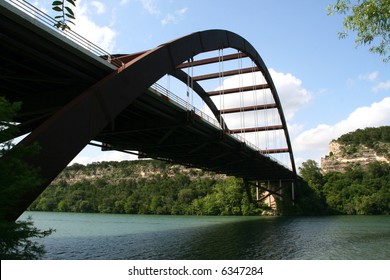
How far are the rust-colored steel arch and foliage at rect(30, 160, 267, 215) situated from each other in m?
56.6

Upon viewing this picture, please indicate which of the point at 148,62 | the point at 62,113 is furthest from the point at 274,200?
the point at 62,113

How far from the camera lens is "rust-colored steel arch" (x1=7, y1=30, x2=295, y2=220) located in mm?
11750

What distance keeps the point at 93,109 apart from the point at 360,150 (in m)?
109

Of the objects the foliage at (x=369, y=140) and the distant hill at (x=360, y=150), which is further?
the foliage at (x=369, y=140)

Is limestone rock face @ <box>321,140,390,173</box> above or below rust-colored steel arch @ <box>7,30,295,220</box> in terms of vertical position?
above

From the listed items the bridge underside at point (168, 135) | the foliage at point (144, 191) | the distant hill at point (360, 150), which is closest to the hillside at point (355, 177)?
the distant hill at point (360, 150)

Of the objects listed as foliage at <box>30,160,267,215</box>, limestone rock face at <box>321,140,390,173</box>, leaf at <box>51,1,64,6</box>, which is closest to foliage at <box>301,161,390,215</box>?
limestone rock face at <box>321,140,390,173</box>

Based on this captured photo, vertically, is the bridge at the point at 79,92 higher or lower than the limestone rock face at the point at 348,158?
lower

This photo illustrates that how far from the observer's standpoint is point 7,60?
1316cm

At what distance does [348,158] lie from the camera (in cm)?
10725

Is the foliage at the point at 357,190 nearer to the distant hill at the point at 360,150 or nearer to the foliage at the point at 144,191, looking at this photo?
the distant hill at the point at 360,150

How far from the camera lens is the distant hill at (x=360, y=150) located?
10212 centimetres

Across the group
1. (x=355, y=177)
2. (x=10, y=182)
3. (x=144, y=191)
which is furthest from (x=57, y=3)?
(x=144, y=191)

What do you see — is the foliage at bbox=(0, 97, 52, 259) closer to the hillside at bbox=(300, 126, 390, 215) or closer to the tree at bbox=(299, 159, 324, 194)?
the hillside at bbox=(300, 126, 390, 215)
